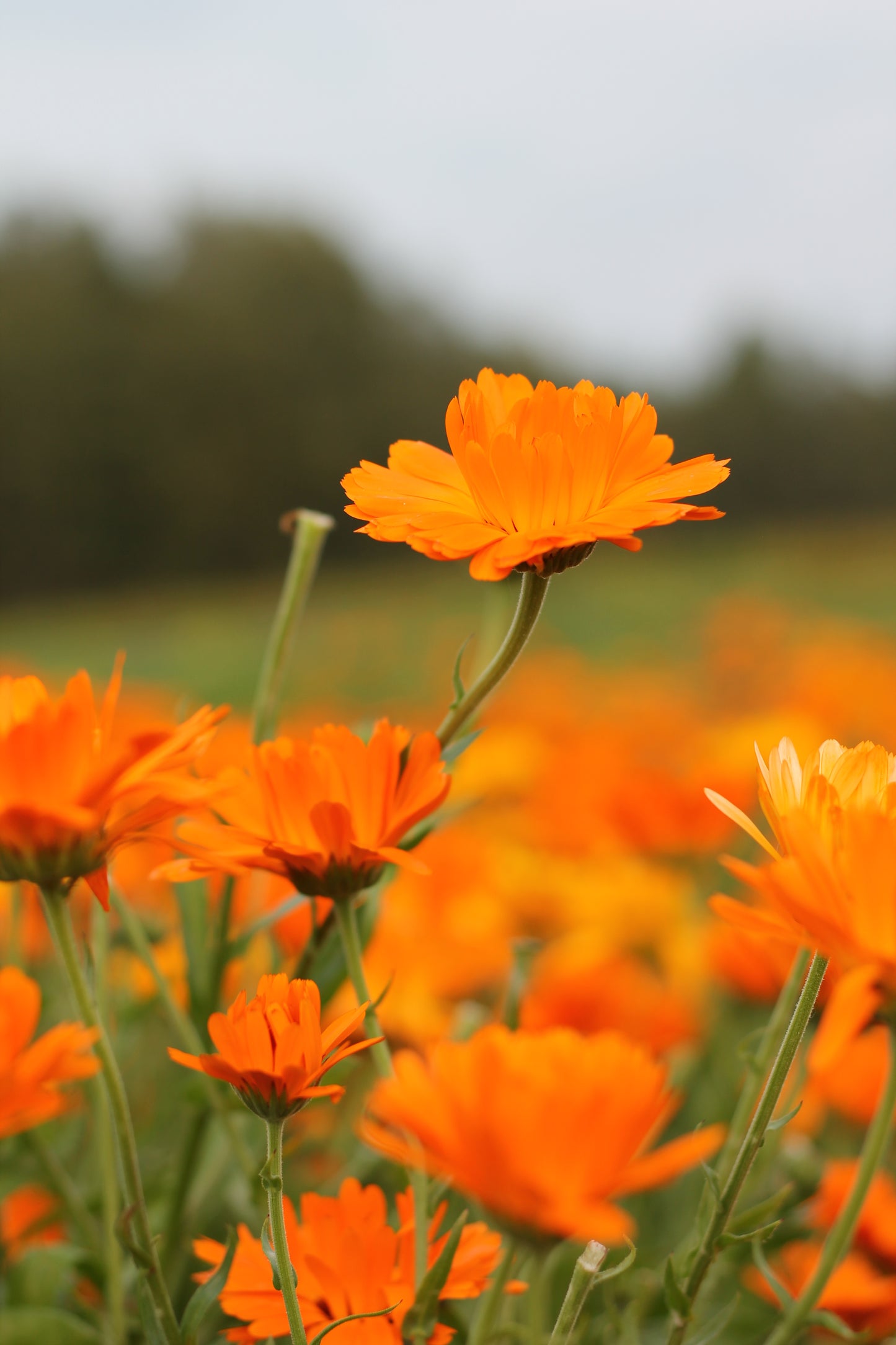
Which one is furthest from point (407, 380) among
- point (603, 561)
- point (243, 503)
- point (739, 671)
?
point (739, 671)

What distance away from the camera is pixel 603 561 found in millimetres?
4758

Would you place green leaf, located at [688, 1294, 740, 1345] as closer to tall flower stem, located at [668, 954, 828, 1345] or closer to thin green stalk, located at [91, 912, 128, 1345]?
tall flower stem, located at [668, 954, 828, 1345]

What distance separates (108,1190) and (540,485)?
196 mm

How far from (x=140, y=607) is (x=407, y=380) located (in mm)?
2889

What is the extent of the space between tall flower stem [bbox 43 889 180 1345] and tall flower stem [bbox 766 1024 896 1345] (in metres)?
0.11

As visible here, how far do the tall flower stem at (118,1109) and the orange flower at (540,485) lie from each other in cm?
8

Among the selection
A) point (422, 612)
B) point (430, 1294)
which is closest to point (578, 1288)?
point (430, 1294)

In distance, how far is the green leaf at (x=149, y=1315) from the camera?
0.66 ft

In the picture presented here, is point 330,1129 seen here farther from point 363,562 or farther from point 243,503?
point 243,503

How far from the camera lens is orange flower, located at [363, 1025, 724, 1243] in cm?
18

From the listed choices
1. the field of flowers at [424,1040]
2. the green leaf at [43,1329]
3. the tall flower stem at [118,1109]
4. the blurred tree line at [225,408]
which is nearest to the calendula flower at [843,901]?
the field of flowers at [424,1040]

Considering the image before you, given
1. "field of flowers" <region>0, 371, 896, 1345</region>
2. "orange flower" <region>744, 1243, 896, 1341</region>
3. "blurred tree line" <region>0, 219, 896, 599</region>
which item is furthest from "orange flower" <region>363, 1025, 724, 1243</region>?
"blurred tree line" <region>0, 219, 896, 599</region>

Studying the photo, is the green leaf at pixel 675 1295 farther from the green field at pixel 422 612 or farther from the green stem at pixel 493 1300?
the green field at pixel 422 612

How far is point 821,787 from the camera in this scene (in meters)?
0.18
